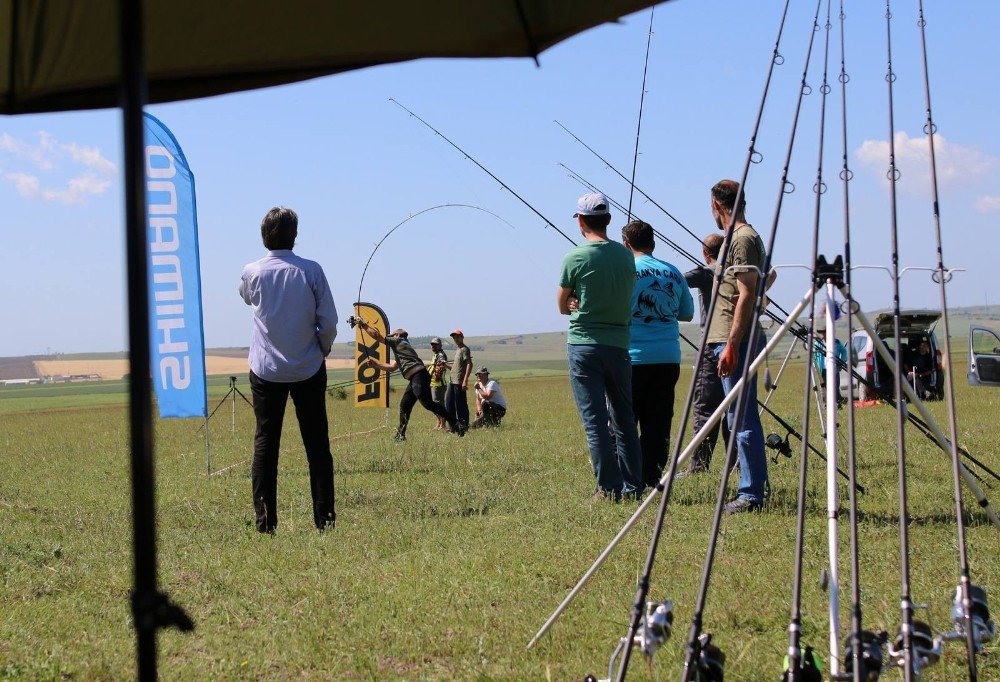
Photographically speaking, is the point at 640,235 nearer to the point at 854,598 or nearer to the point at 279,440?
the point at 279,440

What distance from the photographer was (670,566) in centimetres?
482

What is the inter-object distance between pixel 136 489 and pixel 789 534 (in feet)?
14.4

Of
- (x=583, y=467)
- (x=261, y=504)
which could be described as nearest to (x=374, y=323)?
(x=583, y=467)

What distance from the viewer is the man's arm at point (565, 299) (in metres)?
6.58

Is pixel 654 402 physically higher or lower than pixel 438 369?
lower

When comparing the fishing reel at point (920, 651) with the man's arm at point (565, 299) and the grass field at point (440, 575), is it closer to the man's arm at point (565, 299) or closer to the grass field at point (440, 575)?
the grass field at point (440, 575)

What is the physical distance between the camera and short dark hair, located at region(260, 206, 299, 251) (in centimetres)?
612

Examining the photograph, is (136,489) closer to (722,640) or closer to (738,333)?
(722,640)

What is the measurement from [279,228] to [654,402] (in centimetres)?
294

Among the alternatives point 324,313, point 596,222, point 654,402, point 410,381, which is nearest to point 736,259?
point 596,222

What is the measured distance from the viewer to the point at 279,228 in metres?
6.13

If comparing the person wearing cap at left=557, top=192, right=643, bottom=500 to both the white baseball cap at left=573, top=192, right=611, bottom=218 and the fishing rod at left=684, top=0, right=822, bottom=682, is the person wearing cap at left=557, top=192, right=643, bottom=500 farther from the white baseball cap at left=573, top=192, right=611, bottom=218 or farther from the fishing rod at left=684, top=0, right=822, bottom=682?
the fishing rod at left=684, top=0, right=822, bottom=682

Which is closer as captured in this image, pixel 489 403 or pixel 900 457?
pixel 900 457

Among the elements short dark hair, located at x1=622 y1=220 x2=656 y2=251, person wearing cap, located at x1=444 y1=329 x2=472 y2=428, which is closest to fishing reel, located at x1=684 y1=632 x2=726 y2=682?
short dark hair, located at x1=622 y1=220 x2=656 y2=251
